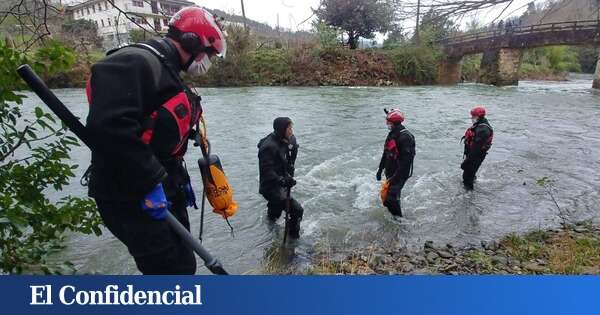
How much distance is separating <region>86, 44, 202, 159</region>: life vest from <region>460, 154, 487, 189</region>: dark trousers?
713 centimetres

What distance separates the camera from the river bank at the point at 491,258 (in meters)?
4.64

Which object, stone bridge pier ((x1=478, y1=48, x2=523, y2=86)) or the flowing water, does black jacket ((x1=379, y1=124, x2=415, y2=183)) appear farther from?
stone bridge pier ((x1=478, y1=48, x2=523, y2=86))

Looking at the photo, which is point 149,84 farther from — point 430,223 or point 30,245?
point 430,223

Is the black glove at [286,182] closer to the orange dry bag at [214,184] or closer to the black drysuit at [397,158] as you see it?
the black drysuit at [397,158]

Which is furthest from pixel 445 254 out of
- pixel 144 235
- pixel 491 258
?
pixel 144 235

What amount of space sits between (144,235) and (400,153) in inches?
196

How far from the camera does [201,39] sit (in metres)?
2.62

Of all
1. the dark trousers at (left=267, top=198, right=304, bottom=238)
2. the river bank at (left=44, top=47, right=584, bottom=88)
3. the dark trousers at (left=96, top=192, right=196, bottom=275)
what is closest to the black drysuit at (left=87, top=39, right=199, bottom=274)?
the dark trousers at (left=96, top=192, right=196, bottom=275)

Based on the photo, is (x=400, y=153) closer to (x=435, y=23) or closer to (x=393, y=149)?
(x=393, y=149)

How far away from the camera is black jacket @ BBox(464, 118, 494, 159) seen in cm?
802

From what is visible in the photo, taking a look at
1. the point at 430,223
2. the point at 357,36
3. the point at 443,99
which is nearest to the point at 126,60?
the point at 430,223

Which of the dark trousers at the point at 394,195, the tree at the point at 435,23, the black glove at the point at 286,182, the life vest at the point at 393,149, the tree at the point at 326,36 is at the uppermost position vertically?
the tree at the point at 326,36

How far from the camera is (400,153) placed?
6.59m

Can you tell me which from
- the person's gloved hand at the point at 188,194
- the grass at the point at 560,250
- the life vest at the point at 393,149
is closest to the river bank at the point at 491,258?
the grass at the point at 560,250
